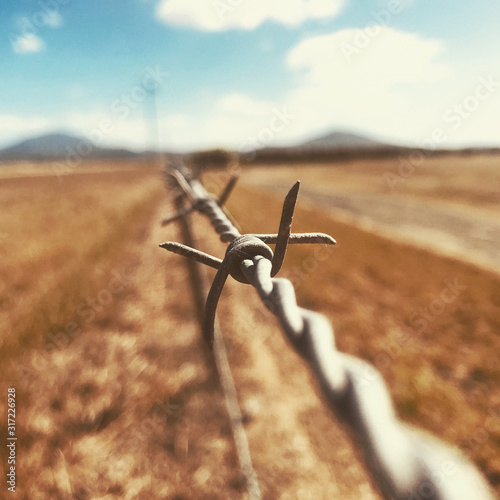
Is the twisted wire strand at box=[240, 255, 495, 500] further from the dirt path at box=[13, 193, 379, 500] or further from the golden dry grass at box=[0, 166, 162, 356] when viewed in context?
the golden dry grass at box=[0, 166, 162, 356]

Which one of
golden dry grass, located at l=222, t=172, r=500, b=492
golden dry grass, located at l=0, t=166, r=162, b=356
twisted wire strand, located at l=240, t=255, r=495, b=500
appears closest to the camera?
twisted wire strand, located at l=240, t=255, r=495, b=500

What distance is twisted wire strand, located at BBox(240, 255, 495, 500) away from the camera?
1.28 feet

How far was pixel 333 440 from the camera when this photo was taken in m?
2.87

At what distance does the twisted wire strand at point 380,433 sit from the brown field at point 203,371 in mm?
2444

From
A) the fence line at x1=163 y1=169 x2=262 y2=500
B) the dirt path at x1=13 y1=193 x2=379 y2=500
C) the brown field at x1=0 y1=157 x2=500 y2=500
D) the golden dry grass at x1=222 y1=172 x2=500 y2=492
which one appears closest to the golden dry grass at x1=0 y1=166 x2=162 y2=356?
Answer: the brown field at x1=0 y1=157 x2=500 y2=500

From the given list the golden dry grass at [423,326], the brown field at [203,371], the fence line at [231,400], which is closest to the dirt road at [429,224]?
the golden dry grass at [423,326]

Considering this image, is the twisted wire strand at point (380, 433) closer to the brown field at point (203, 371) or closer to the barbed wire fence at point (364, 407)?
the barbed wire fence at point (364, 407)

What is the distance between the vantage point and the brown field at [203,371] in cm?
257

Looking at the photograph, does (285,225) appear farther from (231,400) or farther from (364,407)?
(231,400)

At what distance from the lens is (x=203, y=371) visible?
11.6ft

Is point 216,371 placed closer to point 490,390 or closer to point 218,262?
point 218,262

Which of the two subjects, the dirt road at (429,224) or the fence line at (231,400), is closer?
the fence line at (231,400)

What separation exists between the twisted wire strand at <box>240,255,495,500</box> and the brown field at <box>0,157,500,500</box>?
8.02ft

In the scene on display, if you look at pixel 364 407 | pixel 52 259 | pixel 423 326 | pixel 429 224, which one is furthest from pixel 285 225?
pixel 429 224
